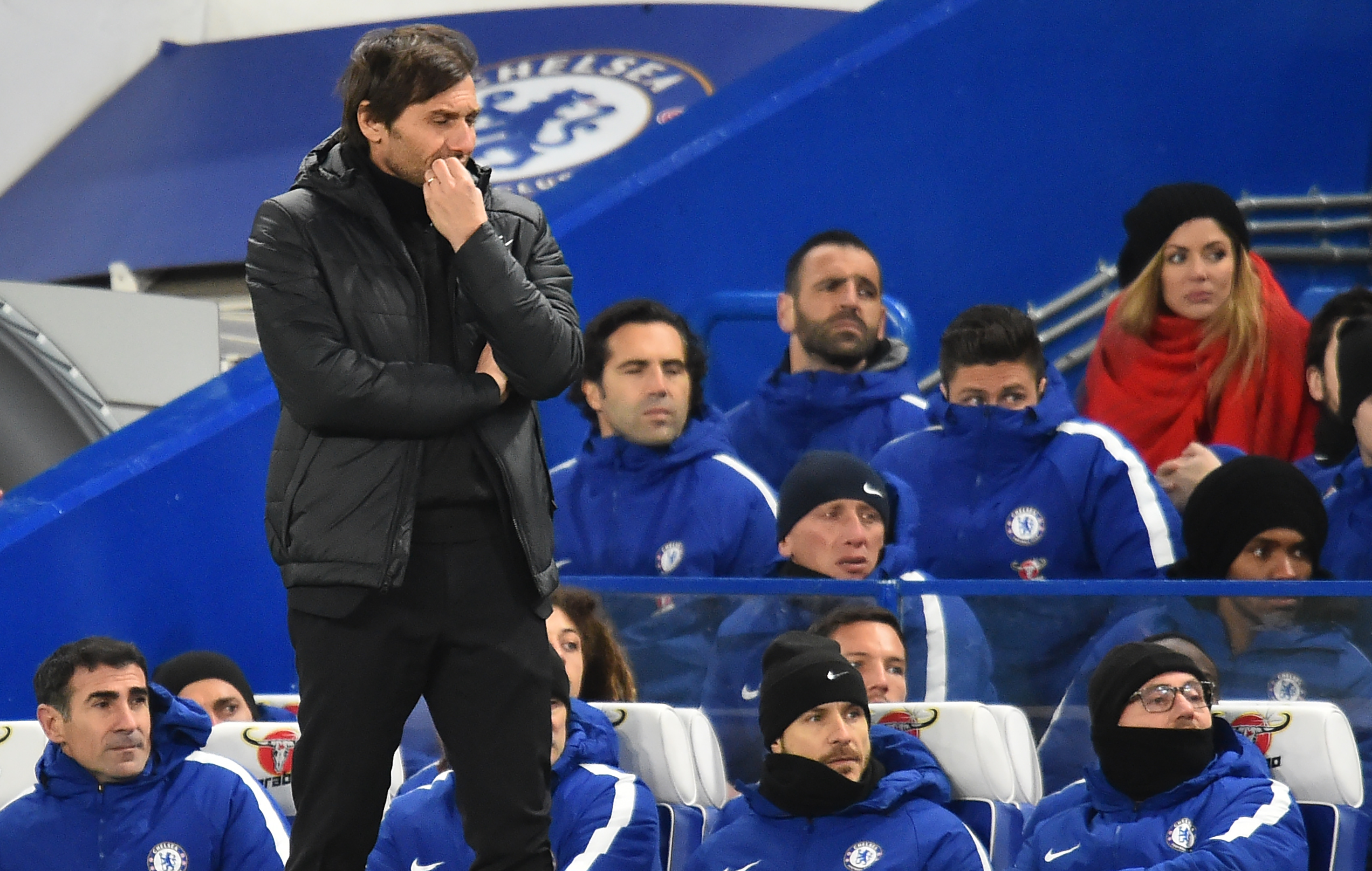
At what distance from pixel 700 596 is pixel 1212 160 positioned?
3.73m

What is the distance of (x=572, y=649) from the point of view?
13.5 ft

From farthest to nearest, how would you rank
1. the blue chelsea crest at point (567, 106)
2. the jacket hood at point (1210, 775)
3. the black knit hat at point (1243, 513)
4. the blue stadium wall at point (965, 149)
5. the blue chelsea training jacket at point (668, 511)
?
the blue chelsea crest at point (567, 106), the blue stadium wall at point (965, 149), the blue chelsea training jacket at point (668, 511), the black knit hat at point (1243, 513), the jacket hood at point (1210, 775)

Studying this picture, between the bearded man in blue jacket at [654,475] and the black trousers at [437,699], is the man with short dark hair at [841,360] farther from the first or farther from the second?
the black trousers at [437,699]

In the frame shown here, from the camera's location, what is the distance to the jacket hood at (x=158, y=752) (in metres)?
4.14

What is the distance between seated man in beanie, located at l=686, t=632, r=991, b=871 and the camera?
3689mm

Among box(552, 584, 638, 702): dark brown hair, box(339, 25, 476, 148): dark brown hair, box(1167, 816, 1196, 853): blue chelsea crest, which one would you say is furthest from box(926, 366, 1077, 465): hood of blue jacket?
box(339, 25, 476, 148): dark brown hair

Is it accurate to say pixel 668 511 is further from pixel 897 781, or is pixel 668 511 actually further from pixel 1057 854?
pixel 1057 854

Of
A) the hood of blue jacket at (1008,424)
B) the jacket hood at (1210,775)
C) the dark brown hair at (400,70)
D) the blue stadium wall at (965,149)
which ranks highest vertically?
the blue stadium wall at (965,149)

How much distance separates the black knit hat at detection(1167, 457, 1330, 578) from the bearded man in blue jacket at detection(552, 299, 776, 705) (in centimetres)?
97

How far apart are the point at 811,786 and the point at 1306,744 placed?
0.90 m

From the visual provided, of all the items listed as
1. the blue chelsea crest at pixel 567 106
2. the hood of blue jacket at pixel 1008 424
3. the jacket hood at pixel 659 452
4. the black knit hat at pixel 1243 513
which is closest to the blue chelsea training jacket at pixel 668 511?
the jacket hood at pixel 659 452

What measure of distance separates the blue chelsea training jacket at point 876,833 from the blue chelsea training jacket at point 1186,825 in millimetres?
150

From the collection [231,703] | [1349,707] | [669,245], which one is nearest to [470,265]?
[1349,707]

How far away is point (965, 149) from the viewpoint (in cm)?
690
